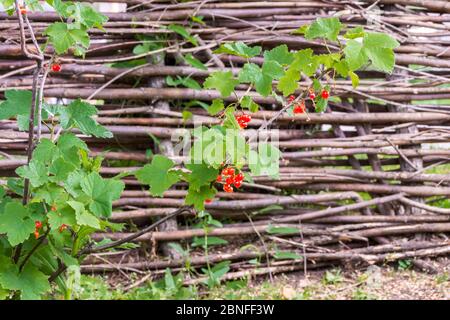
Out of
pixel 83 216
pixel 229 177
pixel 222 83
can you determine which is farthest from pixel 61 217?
pixel 222 83

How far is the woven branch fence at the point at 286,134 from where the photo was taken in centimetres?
289

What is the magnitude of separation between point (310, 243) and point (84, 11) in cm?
163

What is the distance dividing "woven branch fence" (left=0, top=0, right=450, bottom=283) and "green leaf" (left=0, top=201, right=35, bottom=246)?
115 cm

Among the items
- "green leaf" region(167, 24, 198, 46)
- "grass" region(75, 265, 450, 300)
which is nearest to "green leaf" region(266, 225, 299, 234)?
"grass" region(75, 265, 450, 300)

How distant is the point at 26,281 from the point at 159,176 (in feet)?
1.34

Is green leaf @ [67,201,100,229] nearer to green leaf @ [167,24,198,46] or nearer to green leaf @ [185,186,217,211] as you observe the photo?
green leaf @ [185,186,217,211]

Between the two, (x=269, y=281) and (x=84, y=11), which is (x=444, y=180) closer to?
(x=269, y=281)

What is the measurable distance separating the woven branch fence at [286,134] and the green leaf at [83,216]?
124 cm

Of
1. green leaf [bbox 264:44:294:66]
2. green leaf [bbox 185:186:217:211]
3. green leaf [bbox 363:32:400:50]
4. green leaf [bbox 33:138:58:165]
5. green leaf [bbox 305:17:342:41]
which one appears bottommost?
green leaf [bbox 185:186:217:211]

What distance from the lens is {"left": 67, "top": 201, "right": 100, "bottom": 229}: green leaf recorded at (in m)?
1.56

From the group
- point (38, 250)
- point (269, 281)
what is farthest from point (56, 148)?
point (269, 281)

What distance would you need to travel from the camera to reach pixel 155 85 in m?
2.96

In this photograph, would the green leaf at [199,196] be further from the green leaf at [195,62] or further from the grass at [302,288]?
the green leaf at [195,62]

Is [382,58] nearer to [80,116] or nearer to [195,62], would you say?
[80,116]
